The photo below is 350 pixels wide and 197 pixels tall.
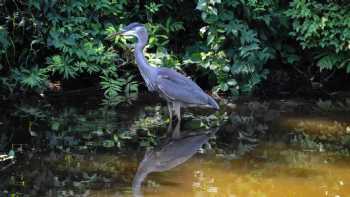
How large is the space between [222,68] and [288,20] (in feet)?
4.51

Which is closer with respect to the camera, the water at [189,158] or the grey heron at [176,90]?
the water at [189,158]

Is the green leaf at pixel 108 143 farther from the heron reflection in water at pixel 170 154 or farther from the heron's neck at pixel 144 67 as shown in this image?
the heron's neck at pixel 144 67

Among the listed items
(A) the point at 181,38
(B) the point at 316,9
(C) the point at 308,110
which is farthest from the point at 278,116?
(A) the point at 181,38

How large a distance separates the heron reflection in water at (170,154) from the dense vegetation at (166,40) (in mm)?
2077

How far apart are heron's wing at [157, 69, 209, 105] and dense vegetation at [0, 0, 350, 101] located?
145cm

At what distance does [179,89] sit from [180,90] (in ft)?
0.06

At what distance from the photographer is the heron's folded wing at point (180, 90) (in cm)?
771

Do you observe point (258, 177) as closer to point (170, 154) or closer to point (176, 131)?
point (170, 154)

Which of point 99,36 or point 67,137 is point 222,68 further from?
point 67,137

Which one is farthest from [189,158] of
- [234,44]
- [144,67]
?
[234,44]

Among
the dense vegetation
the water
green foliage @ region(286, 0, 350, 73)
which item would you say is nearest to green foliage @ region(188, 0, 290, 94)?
the dense vegetation

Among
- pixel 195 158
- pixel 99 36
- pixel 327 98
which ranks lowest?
pixel 195 158

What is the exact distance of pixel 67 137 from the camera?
281 inches

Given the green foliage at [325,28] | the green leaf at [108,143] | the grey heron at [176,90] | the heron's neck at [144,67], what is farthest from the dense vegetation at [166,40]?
the green leaf at [108,143]
